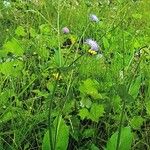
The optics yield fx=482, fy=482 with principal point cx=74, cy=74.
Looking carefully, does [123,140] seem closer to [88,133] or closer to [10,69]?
[88,133]

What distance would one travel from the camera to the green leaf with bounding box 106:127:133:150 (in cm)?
138

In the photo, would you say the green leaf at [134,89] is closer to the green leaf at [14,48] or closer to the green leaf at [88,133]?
the green leaf at [88,133]

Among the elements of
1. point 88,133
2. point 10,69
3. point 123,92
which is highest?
point 123,92

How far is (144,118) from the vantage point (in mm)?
1696

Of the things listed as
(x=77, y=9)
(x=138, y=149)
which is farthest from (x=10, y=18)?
(x=138, y=149)

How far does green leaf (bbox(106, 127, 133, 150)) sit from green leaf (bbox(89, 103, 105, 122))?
0.15 metres

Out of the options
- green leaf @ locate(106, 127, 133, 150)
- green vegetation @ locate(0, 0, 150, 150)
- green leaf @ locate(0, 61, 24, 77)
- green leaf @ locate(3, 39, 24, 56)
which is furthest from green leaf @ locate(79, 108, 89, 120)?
green leaf @ locate(3, 39, 24, 56)

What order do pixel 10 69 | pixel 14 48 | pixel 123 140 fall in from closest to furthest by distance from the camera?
1. pixel 123 140
2. pixel 10 69
3. pixel 14 48

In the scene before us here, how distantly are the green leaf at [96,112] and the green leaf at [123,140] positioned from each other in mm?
148

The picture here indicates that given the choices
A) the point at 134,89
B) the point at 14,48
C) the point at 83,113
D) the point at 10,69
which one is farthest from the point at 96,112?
the point at 14,48

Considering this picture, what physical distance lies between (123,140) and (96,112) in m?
0.18

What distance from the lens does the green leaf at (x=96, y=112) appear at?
153cm

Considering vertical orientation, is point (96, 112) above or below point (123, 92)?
below

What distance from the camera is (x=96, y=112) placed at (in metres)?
1.54
